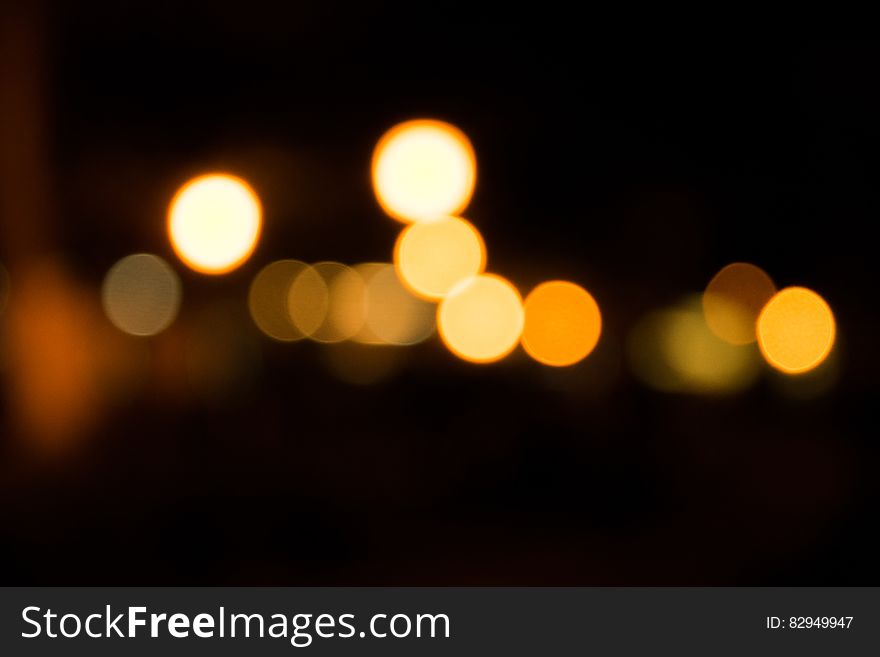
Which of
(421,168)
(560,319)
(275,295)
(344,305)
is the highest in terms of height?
(275,295)

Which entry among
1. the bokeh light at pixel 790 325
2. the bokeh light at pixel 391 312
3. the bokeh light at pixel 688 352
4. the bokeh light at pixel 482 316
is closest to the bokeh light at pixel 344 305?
the bokeh light at pixel 391 312

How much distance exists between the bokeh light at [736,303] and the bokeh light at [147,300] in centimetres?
915

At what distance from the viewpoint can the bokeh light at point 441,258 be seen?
11867 mm

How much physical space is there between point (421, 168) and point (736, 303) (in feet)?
43.5

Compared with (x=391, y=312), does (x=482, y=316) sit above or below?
below

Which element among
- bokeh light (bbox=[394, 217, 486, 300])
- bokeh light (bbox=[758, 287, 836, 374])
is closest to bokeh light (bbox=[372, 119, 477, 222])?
bokeh light (bbox=[394, 217, 486, 300])

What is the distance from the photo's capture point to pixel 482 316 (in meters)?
17.7

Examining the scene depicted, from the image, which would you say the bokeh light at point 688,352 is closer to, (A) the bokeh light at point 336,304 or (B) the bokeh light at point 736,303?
(B) the bokeh light at point 736,303

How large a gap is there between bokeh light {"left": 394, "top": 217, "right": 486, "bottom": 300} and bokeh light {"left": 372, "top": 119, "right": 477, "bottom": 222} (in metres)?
4.99

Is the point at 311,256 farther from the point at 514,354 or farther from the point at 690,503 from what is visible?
the point at 690,503

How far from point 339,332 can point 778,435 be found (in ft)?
77.5

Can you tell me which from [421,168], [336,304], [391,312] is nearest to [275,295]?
[336,304]

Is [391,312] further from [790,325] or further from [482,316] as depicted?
[790,325]

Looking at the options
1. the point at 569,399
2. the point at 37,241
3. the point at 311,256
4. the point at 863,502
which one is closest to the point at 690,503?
the point at 863,502
